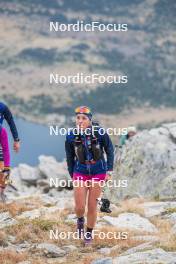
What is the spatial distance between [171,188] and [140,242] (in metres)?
9.78

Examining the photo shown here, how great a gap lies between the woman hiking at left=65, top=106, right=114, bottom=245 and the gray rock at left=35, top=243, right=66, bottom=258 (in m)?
1.08

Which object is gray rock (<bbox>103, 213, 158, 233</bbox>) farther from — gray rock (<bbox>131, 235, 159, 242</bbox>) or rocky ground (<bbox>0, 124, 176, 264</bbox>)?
gray rock (<bbox>131, 235, 159, 242</bbox>)

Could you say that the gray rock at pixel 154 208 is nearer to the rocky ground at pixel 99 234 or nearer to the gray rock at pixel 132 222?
the rocky ground at pixel 99 234

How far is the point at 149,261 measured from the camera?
10789 mm

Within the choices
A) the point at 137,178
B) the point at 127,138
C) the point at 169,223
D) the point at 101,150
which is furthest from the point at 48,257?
the point at 127,138

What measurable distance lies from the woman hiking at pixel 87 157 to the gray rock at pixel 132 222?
3.46 meters

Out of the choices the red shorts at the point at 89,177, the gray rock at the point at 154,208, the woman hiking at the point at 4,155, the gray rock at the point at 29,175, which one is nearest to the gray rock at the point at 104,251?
the red shorts at the point at 89,177

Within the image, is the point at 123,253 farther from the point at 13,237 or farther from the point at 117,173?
the point at 117,173

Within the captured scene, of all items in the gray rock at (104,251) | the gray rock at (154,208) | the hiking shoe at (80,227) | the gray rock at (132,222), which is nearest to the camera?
the gray rock at (104,251)

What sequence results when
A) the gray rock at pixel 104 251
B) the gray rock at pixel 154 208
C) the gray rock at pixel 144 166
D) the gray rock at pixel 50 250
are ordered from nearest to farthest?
1. the gray rock at pixel 104 251
2. the gray rock at pixel 50 250
3. the gray rock at pixel 154 208
4. the gray rock at pixel 144 166

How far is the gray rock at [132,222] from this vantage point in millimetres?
16427

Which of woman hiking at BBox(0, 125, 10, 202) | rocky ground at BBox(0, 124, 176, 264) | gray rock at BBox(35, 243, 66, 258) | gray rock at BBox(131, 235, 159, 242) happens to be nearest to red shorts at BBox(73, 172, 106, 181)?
rocky ground at BBox(0, 124, 176, 264)

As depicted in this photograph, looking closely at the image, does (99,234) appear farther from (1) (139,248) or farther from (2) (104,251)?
(1) (139,248)

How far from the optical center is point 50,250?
1345cm
